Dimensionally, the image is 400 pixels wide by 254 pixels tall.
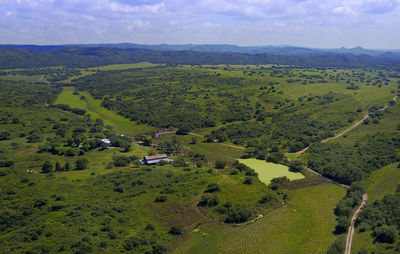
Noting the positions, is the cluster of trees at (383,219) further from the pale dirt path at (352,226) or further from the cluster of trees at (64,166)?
the cluster of trees at (64,166)

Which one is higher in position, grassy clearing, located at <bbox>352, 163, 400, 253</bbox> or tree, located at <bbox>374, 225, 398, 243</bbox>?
tree, located at <bbox>374, 225, 398, 243</bbox>

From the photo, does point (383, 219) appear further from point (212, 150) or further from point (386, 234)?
point (212, 150)

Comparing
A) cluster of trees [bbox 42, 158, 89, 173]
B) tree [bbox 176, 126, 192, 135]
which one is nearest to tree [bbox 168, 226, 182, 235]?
cluster of trees [bbox 42, 158, 89, 173]

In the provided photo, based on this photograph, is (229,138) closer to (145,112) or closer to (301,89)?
(145,112)

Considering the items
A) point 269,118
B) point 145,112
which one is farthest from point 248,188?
point 145,112

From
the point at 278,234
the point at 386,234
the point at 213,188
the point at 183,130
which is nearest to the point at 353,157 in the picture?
the point at 386,234

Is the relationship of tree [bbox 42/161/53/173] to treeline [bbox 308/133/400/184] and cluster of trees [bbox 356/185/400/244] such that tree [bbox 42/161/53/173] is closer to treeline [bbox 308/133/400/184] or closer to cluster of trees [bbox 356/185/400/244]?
cluster of trees [bbox 356/185/400/244]
